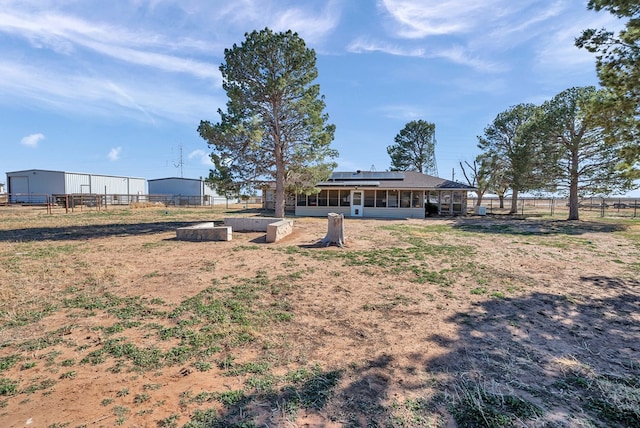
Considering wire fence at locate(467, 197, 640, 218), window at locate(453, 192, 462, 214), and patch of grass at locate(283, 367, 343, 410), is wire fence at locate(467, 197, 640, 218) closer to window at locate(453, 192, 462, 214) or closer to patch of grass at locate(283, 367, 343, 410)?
window at locate(453, 192, 462, 214)

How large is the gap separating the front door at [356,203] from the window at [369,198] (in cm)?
36

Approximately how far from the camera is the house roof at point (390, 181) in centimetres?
2283

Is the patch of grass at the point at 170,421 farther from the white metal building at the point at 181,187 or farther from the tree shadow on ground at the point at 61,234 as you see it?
the white metal building at the point at 181,187

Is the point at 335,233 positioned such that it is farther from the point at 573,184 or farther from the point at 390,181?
the point at 573,184

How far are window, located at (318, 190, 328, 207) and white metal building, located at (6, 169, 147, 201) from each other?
→ 2863 centimetres

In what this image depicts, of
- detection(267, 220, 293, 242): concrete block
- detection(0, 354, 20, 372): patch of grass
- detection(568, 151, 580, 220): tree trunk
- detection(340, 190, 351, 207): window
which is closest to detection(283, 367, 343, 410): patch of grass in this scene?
detection(0, 354, 20, 372): patch of grass

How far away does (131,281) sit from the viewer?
5.94 metres

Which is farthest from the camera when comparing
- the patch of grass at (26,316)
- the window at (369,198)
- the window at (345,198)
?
the window at (345,198)

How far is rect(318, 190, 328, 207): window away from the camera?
23.6m

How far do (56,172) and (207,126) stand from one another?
29.6m

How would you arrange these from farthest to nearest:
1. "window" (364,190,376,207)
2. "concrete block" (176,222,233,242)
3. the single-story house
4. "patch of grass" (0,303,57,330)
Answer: "window" (364,190,376,207), the single-story house, "concrete block" (176,222,233,242), "patch of grass" (0,303,57,330)

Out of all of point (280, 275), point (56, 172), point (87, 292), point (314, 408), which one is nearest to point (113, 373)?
point (314, 408)

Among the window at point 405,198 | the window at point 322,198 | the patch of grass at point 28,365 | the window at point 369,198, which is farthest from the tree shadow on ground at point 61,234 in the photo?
the window at point 405,198

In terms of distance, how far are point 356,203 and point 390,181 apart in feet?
11.9
